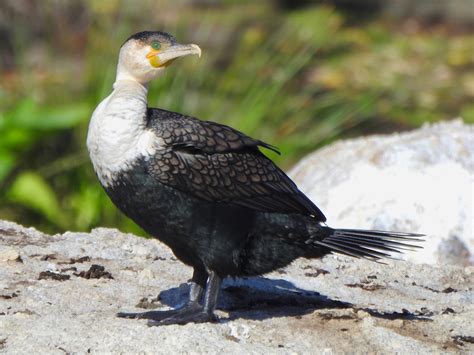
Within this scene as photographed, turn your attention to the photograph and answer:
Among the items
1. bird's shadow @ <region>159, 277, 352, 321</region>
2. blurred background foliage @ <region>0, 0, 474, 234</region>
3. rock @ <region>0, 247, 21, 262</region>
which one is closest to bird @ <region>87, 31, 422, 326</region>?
bird's shadow @ <region>159, 277, 352, 321</region>

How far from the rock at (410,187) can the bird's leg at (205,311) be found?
6.74 feet

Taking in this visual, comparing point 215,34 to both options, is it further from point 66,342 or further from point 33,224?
point 66,342

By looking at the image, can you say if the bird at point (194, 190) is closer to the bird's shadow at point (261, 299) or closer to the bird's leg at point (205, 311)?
the bird's leg at point (205, 311)

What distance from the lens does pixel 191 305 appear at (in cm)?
521

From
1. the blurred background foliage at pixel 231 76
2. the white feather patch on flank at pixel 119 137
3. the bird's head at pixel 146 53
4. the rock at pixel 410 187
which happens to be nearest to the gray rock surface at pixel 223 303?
the rock at pixel 410 187

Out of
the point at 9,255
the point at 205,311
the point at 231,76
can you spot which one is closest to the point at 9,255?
the point at 9,255

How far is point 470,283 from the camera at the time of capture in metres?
6.29

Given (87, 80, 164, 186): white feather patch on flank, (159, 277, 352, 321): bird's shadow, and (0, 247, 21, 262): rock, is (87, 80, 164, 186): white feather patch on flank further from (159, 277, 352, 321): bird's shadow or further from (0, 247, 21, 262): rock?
(0, 247, 21, 262): rock

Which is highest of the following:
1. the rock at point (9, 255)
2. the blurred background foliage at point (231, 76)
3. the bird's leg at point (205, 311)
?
the blurred background foliage at point (231, 76)

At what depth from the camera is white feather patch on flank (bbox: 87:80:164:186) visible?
479 cm

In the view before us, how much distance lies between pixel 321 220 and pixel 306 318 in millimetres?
466

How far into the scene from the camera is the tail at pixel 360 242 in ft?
17.6

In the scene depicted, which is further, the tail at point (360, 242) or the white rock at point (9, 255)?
the white rock at point (9, 255)

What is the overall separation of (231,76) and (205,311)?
4.70 metres
